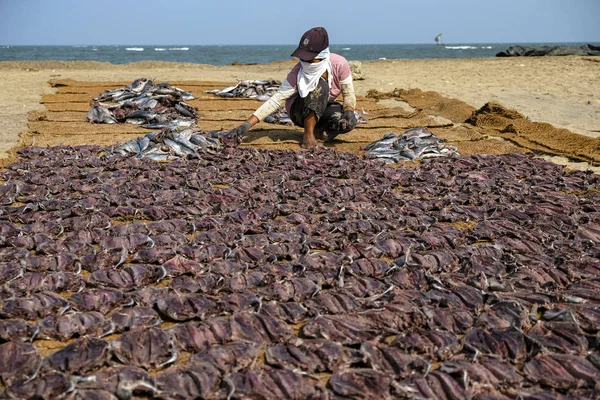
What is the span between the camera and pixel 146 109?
34.7ft

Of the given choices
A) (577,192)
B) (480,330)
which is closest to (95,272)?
(480,330)

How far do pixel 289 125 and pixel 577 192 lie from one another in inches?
201

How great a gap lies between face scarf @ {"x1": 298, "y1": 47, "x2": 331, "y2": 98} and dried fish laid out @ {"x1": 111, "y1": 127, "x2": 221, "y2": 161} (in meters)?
1.43

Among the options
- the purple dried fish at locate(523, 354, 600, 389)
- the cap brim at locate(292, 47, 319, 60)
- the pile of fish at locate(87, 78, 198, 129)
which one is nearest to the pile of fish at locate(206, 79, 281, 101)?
the pile of fish at locate(87, 78, 198, 129)

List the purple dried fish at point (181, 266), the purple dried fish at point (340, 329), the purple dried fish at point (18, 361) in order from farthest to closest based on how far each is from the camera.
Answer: the purple dried fish at point (181, 266)
the purple dried fish at point (340, 329)
the purple dried fish at point (18, 361)

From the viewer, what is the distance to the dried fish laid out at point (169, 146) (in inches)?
301

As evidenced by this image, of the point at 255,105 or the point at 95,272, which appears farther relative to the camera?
the point at 255,105

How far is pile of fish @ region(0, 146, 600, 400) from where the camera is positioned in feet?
9.19

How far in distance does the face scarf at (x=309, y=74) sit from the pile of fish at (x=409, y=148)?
1.17 m

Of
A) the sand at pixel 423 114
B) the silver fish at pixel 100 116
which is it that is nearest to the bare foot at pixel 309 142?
the sand at pixel 423 114

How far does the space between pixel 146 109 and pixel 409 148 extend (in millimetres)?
5064

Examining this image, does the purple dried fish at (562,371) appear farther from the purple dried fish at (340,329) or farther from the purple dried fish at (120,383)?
the purple dried fish at (120,383)

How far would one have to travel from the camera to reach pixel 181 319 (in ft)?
11.1

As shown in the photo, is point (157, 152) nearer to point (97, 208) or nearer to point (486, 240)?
point (97, 208)
